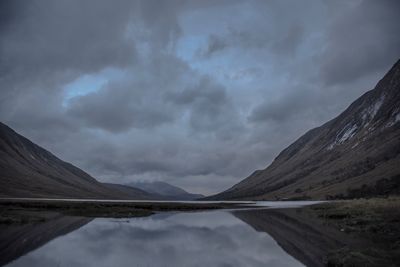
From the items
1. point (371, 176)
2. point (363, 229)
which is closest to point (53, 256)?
point (363, 229)

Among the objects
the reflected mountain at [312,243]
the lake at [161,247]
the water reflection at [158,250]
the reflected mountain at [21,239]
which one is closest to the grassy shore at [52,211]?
the reflected mountain at [21,239]

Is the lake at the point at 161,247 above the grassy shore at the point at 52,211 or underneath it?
underneath

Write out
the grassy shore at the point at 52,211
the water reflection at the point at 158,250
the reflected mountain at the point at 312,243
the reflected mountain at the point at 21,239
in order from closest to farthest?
the water reflection at the point at 158,250, the reflected mountain at the point at 312,243, the reflected mountain at the point at 21,239, the grassy shore at the point at 52,211

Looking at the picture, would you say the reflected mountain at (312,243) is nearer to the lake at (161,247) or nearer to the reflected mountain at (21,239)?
the lake at (161,247)

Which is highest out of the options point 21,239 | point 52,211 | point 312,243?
point 52,211

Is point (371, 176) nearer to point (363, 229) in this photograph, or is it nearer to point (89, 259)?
point (363, 229)

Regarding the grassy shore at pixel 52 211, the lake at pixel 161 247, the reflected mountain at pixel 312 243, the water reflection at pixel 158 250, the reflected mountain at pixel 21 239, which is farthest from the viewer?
the grassy shore at pixel 52 211

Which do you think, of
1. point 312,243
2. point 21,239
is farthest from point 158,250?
point 21,239

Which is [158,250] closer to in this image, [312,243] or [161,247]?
[161,247]

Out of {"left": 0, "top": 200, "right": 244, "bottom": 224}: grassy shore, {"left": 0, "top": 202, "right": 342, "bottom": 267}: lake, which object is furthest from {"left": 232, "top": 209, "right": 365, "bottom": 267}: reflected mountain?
{"left": 0, "top": 200, "right": 244, "bottom": 224}: grassy shore

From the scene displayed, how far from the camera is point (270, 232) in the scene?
54594 millimetres

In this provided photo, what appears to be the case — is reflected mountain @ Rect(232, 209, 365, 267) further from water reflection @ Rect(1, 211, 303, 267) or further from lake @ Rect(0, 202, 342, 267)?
water reflection @ Rect(1, 211, 303, 267)

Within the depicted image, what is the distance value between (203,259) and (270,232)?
24.0m

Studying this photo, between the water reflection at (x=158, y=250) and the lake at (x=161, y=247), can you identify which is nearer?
the water reflection at (x=158, y=250)
